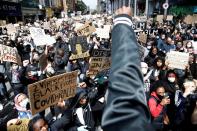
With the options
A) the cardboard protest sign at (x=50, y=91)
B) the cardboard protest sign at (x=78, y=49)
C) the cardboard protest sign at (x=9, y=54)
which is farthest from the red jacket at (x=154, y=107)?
the cardboard protest sign at (x=9, y=54)

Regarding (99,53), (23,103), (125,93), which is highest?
(125,93)

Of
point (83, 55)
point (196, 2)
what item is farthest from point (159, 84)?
point (196, 2)

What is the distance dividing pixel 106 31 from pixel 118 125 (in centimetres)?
1362

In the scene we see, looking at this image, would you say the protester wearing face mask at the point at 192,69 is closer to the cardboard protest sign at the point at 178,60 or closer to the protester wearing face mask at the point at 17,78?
the cardboard protest sign at the point at 178,60

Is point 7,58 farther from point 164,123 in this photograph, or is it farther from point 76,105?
point 164,123

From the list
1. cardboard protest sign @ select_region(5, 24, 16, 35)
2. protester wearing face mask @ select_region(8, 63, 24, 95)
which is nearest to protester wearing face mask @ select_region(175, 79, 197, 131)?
protester wearing face mask @ select_region(8, 63, 24, 95)

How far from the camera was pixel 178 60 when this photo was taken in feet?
29.0

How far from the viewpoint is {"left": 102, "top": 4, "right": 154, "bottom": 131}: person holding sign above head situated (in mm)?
928

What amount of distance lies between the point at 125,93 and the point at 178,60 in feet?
26.8

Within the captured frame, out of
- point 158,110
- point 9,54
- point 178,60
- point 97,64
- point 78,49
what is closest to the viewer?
point 158,110

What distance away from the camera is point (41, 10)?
261 ft

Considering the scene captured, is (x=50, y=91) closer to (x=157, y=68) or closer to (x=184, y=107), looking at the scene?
(x=184, y=107)

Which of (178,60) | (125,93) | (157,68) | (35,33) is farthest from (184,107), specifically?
(35,33)

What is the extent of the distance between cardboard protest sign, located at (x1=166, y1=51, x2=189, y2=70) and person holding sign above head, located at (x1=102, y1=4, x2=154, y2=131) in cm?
805
